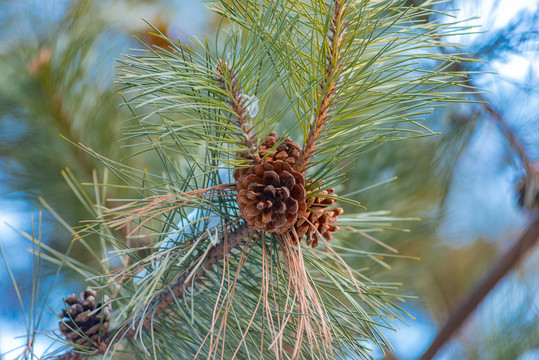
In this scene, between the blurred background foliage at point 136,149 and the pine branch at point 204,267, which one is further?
the blurred background foliage at point 136,149

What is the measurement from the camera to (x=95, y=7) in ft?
2.16

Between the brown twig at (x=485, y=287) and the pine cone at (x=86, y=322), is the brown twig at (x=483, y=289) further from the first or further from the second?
the pine cone at (x=86, y=322)

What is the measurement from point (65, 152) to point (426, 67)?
0.51m

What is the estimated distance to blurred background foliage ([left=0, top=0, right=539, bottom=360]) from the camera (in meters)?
0.61

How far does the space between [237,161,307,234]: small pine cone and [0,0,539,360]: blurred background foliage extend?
26cm

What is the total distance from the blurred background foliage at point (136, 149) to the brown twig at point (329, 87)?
0.87 feet

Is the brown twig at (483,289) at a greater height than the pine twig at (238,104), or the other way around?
the pine twig at (238,104)

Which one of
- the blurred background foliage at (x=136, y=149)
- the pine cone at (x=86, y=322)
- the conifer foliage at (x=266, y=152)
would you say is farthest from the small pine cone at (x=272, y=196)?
the blurred background foliage at (x=136, y=149)

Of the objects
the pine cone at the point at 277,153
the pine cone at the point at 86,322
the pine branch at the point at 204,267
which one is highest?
the pine cone at the point at 277,153

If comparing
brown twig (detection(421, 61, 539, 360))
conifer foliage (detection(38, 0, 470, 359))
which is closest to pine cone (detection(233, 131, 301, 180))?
conifer foliage (detection(38, 0, 470, 359))

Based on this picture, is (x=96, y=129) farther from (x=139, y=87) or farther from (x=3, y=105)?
(x=139, y=87)

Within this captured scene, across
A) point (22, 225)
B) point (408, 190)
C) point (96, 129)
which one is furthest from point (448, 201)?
point (22, 225)

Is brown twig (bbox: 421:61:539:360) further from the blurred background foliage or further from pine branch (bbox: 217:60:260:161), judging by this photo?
pine branch (bbox: 217:60:260:161)

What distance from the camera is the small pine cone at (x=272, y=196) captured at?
31 cm
